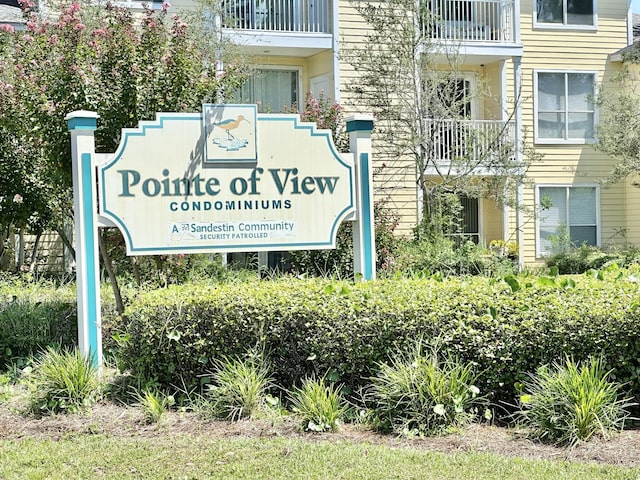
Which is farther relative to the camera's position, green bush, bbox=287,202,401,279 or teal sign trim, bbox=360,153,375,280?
green bush, bbox=287,202,401,279

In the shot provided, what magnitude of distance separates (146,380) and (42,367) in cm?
89

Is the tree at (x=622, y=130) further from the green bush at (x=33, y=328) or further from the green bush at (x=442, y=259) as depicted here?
the green bush at (x=33, y=328)

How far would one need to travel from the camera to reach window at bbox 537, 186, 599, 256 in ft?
72.4

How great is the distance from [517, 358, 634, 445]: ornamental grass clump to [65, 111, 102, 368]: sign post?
13.4 feet

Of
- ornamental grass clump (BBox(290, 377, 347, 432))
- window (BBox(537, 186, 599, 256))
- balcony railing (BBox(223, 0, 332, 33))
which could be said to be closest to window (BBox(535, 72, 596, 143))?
window (BBox(537, 186, 599, 256))

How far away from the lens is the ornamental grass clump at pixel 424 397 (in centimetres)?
608

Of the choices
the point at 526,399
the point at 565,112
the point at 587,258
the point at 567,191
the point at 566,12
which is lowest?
the point at 587,258

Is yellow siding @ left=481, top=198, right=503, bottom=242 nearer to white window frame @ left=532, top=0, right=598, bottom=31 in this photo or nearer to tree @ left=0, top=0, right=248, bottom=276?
white window frame @ left=532, top=0, right=598, bottom=31

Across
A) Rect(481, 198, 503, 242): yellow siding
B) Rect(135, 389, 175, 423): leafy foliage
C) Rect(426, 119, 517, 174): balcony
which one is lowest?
Rect(135, 389, 175, 423): leafy foliage

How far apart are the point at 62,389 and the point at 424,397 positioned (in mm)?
2998

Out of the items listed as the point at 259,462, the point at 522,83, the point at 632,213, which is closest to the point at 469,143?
the point at 522,83

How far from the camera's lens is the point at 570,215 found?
22.4 meters

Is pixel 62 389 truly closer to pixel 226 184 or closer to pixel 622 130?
pixel 226 184

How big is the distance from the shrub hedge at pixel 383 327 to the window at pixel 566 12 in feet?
54.6
